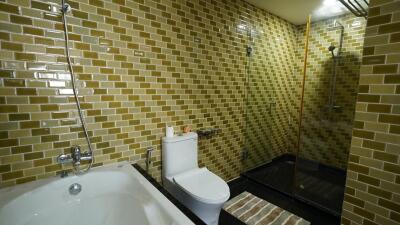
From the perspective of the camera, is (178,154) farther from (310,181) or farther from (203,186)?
(310,181)

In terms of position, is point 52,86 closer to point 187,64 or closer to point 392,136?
point 187,64

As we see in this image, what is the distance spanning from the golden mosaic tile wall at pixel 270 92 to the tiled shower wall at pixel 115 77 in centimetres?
45

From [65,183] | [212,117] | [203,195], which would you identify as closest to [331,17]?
[212,117]

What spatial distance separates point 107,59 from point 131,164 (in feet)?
3.03

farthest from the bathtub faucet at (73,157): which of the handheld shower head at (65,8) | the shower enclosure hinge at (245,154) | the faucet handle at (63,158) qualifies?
the shower enclosure hinge at (245,154)

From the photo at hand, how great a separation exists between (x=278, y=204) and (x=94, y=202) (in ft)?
6.55

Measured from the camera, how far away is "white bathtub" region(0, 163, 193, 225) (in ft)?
3.78

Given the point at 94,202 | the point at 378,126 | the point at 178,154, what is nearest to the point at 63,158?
the point at 94,202

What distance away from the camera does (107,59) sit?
1606 millimetres

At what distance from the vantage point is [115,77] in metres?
1.65

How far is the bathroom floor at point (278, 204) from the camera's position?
2064mm

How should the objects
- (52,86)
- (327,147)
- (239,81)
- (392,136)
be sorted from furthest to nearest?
(327,147) < (239,81) < (52,86) < (392,136)

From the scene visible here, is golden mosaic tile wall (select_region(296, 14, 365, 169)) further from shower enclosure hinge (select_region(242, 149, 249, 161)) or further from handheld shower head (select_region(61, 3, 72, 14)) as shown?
handheld shower head (select_region(61, 3, 72, 14))

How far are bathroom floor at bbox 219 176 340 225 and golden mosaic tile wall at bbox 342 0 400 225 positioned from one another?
1019mm
